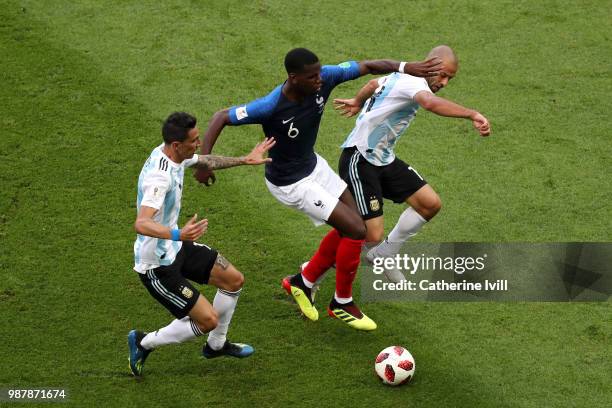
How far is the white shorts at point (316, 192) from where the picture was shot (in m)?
10.1

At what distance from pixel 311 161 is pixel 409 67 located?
4.14 feet

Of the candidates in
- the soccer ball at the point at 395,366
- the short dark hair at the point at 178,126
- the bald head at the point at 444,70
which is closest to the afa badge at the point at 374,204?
the bald head at the point at 444,70

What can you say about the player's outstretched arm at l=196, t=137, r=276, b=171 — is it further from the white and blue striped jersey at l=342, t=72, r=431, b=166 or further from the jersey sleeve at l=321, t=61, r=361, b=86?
the white and blue striped jersey at l=342, t=72, r=431, b=166

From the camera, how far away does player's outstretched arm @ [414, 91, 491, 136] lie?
9469 millimetres

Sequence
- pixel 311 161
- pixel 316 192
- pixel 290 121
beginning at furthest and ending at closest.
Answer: pixel 311 161, pixel 316 192, pixel 290 121

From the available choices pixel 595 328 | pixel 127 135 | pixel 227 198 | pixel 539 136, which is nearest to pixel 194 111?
pixel 127 135

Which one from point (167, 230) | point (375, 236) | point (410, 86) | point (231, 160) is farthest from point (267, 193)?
point (167, 230)

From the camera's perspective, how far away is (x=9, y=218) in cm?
1172

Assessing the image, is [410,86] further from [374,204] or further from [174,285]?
[174,285]

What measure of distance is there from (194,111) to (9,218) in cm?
283

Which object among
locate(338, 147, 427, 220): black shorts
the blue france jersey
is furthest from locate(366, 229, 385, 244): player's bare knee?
the blue france jersey

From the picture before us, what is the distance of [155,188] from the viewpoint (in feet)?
28.8

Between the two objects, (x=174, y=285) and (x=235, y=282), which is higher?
(x=235, y=282)

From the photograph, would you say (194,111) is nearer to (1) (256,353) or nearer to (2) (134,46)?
(2) (134,46)
